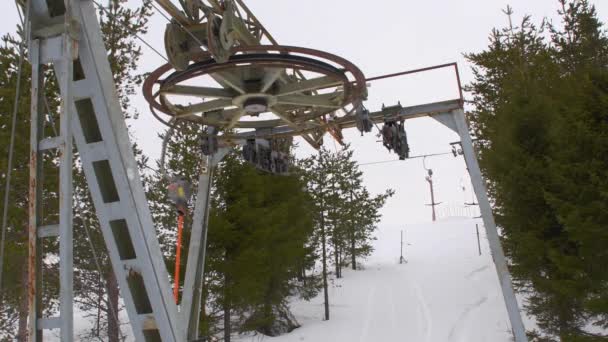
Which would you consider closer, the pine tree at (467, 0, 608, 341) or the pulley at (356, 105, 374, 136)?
the pulley at (356, 105, 374, 136)

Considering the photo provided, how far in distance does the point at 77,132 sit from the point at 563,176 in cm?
1059

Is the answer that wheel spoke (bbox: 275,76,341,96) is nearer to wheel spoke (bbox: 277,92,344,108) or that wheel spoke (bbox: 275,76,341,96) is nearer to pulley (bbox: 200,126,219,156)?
wheel spoke (bbox: 277,92,344,108)

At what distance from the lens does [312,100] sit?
26.8 feet

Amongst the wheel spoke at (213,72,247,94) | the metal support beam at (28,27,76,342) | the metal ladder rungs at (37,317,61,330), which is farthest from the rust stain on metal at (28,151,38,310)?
the wheel spoke at (213,72,247,94)

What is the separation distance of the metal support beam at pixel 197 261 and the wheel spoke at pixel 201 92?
279 cm

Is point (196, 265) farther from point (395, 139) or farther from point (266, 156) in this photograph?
point (395, 139)

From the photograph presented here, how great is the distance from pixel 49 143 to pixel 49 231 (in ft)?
2.35

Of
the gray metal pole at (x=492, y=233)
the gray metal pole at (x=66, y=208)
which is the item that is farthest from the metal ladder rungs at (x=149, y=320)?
the gray metal pole at (x=492, y=233)

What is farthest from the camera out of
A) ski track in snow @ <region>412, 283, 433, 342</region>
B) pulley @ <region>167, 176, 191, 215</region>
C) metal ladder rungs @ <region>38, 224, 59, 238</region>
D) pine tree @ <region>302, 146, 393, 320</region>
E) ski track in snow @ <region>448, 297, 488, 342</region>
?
pine tree @ <region>302, 146, 393, 320</region>

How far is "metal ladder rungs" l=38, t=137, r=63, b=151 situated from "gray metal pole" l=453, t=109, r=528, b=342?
744 centimetres

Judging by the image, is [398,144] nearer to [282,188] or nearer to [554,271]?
[554,271]

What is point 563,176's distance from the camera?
1100cm

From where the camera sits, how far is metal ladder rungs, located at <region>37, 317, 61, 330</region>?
3.56 meters

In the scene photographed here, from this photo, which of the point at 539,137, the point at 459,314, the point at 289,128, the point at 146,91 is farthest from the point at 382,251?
the point at 146,91
